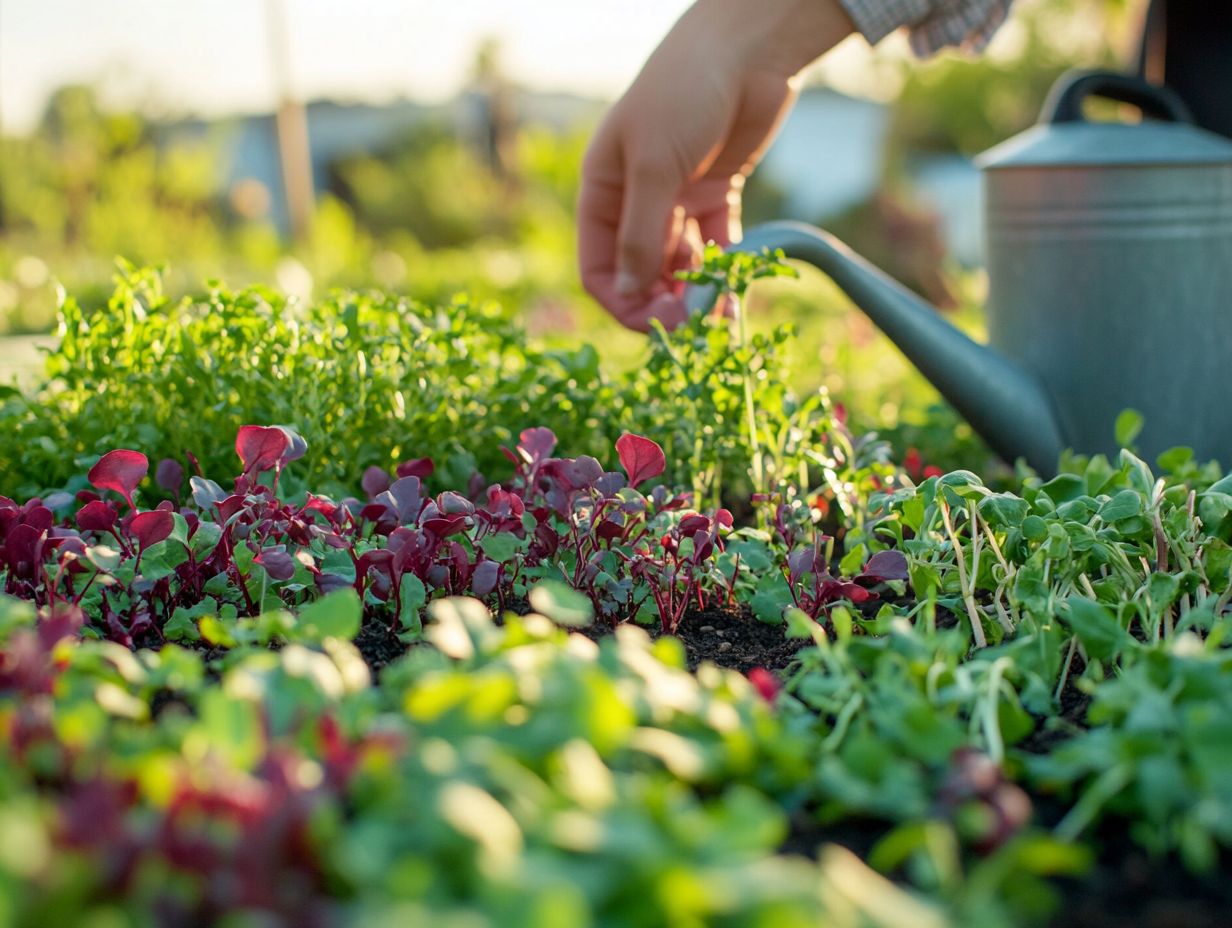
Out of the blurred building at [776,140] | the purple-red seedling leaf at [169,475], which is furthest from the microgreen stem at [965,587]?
the blurred building at [776,140]

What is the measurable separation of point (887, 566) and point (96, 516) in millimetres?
937

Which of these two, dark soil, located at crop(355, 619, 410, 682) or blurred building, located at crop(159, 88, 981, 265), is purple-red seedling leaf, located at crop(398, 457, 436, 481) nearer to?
dark soil, located at crop(355, 619, 410, 682)

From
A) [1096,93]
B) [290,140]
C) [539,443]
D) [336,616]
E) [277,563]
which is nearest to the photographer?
[336,616]

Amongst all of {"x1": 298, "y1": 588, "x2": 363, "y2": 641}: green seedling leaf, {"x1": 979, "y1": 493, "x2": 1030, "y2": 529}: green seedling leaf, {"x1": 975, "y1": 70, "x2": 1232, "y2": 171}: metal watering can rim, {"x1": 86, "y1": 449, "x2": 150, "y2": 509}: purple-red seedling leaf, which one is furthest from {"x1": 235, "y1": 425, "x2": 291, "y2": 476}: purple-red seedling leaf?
{"x1": 975, "y1": 70, "x2": 1232, "y2": 171}: metal watering can rim

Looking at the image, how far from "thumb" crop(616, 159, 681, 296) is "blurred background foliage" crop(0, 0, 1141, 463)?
0.81 feet

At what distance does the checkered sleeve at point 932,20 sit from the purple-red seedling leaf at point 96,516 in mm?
1661

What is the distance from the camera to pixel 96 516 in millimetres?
1338

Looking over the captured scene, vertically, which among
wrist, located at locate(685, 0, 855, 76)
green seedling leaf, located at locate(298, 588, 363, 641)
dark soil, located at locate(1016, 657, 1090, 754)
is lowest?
dark soil, located at locate(1016, 657, 1090, 754)

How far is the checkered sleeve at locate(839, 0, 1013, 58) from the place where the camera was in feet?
7.47

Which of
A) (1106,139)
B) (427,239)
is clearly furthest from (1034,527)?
(427,239)

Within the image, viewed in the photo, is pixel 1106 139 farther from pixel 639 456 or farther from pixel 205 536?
pixel 205 536

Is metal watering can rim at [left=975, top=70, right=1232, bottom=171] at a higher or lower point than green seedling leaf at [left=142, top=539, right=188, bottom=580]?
higher

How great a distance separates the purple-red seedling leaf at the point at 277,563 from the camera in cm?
133

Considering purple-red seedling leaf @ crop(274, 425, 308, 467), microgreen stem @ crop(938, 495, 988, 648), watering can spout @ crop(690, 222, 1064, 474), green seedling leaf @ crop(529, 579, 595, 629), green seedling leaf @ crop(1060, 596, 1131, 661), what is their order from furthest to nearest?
watering can spout @ crop(690, 222, 1064, 474), purple-red seedling leaf @ crop(274, 425, 308, 467), microgreen stem @ crop(938, 495, 988, 648), green seedling leaf @ crop(1060, 596, 1131, 661), green seedling leaf @ crop(529, 579, 595, 629)
